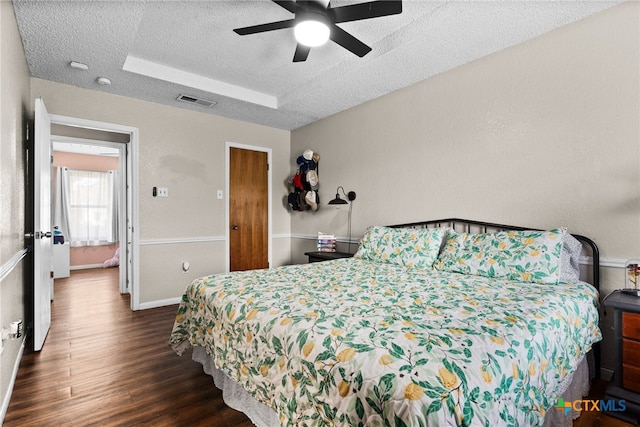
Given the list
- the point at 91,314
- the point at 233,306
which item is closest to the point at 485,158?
the point at 233,306

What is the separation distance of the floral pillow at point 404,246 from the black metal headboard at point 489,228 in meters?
0.24

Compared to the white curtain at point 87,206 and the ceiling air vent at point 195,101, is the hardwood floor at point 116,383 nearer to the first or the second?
the ceiling air vent at point 195,101

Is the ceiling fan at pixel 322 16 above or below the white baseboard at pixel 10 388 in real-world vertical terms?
above

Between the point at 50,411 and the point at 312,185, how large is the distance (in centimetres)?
347

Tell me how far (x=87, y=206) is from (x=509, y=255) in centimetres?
798

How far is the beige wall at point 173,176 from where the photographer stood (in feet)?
12.0

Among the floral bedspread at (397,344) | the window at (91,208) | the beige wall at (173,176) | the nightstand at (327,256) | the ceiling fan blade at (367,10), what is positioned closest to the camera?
the floral bedspread at (397,344)

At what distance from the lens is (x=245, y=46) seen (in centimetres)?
290

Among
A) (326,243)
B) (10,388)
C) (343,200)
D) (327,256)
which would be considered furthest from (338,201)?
(10,388)

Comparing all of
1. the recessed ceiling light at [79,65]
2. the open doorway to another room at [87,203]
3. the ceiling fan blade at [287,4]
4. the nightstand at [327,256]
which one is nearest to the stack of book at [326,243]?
the nightstand at [327,256]

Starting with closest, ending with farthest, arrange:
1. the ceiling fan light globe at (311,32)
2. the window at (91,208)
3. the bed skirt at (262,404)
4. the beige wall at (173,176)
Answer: the bed skirt at (262,404) < the ceiling fan light globe at (311,32) < the beige wall at (173,176) < the window at (91,208)

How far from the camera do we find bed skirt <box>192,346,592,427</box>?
1.53 m

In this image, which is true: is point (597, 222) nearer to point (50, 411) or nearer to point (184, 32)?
point (184, 32)

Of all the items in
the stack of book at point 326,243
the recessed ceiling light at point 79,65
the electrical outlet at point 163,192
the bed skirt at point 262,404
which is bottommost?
the bed skirt at point 262,404
